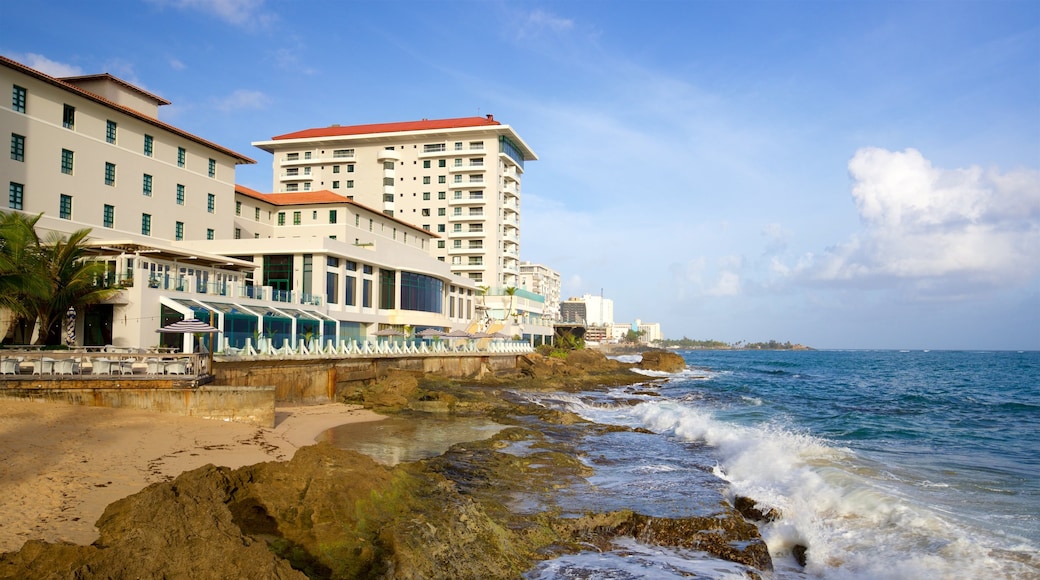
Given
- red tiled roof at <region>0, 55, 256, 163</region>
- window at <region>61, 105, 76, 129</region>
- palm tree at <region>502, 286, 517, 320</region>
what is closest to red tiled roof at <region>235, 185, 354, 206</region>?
red tiled roof at <region>0, 55, 256, 163</region>

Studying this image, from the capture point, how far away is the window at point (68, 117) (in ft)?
115

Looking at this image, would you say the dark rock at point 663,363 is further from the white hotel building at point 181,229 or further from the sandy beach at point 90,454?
the sandy beach at point 90,454

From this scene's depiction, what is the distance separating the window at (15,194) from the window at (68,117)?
4103 mm

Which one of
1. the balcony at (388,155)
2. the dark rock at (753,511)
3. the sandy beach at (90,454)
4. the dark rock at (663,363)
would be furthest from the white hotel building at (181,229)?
the dark rock at (663,363)

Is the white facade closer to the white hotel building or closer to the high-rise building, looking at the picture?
the high-rise building

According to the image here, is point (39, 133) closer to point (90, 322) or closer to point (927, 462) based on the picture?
point (90, 322)

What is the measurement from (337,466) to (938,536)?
10.8 metres

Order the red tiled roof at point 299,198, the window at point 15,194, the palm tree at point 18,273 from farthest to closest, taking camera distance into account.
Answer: the red tiled roof at point 299,198
the window at point 15,194
the palm tree at point 18,273

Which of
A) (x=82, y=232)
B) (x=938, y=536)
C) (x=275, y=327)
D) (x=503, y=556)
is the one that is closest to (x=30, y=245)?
(x=82, y=232)

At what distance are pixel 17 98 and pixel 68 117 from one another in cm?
280

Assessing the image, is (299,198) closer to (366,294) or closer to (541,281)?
(366,294)

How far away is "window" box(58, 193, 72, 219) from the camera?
34688mm

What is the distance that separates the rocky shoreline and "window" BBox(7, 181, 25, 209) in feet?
91.2

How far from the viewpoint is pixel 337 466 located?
10.9m
